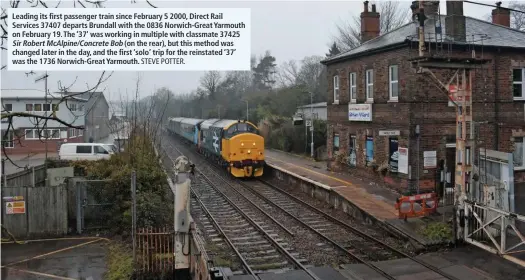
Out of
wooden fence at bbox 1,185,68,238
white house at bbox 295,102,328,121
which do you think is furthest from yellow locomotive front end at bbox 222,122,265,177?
wooden fence at bbox 1,185,68,238

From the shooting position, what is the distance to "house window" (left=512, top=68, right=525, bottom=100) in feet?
60.3

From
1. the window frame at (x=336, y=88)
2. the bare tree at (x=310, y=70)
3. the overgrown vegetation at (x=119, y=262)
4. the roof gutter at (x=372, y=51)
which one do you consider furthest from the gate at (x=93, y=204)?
the bare tree at (x=310, y=70)

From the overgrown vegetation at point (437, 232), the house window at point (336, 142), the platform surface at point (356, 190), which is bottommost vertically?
the overgrown vegetation at point (437, 232)

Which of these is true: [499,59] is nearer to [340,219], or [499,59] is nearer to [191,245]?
[340,219]

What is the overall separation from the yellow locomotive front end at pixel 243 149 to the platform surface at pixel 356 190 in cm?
192

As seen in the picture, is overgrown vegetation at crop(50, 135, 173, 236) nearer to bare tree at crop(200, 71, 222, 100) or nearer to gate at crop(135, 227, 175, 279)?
gate at crop(135, 227, 175, 279)

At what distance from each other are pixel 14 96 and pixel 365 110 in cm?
3069

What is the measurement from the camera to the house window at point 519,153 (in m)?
18.6

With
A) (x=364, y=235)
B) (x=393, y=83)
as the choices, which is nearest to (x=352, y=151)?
(x=393, y=83)

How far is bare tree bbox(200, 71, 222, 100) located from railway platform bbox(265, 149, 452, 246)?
48838mm

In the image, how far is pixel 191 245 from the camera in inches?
380

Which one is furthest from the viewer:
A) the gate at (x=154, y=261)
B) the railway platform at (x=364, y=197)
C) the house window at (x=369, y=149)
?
the house window at (x=369, y=149)

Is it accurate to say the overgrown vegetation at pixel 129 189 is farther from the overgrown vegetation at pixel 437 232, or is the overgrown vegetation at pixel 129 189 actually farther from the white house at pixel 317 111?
the white house at pixel 317 111

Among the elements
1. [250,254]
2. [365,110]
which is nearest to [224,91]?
[365,110]
